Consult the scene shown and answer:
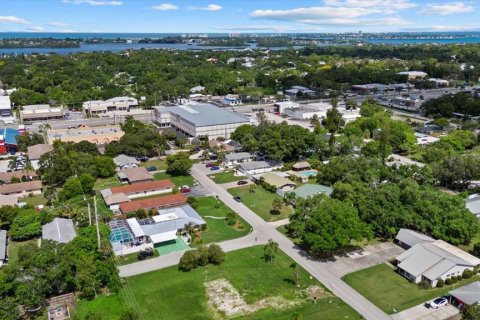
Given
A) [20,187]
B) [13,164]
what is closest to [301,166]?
[20,187]

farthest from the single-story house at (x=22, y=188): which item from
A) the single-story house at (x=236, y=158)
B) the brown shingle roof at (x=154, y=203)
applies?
the single-story house at (x=236, y=158)

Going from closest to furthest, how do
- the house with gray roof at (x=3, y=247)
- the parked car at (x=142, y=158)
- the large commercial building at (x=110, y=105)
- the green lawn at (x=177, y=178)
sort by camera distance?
1. the house with gray roof at (x=3, y=247)
2. the green lawn at (x=177, y=178)
3. the parked car at (x=142, y=158)
4. the large commercial building at (x=110, y=105)

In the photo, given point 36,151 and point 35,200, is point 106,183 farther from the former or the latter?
point 36,151

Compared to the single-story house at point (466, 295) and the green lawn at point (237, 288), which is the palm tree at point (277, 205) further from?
the single-story house at point (466, 295)

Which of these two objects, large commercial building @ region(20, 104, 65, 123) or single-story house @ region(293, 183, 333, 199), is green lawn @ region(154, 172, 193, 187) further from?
large commercial building @ region(20, 104, 65, 123)

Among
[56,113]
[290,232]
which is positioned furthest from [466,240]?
[56,113]
